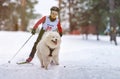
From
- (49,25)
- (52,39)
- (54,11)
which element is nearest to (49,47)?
(52,39)

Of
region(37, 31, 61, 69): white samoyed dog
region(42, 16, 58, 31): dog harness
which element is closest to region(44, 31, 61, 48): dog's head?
region(37, 31, 61, 69): white samoyed dog

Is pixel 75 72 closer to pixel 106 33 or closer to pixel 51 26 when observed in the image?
pixel 51 26

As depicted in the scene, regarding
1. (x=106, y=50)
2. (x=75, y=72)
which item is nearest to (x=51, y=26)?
(x=75, y=72)

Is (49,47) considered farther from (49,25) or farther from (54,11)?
(54,11)

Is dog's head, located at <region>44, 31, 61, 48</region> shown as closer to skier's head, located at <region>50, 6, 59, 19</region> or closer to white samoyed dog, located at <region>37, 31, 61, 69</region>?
white samoyed dog, located at <region>37, 31, 61, 69</region>

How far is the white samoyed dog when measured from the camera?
9633 millimetres

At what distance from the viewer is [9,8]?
133 ft

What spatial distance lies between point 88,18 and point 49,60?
1659 centimetres

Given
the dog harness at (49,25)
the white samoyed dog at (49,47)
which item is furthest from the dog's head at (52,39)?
the dog harness at (49,25)

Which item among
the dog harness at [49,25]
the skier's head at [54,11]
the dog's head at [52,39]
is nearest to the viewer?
the dog's head at [52,39]

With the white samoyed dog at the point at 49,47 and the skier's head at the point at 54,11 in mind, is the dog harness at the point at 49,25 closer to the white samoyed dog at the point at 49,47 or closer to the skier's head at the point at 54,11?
the skier's head at the point at 54,11

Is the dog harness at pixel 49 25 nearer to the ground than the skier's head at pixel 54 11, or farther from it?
nearer to the ground

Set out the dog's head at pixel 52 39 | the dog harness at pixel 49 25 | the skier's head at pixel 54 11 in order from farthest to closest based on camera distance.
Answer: the dog harness at pixel 49 25 → the skier's head at pixel 54 11 → the dog's head at pixel 52 39

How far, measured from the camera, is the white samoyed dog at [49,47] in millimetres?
9633
